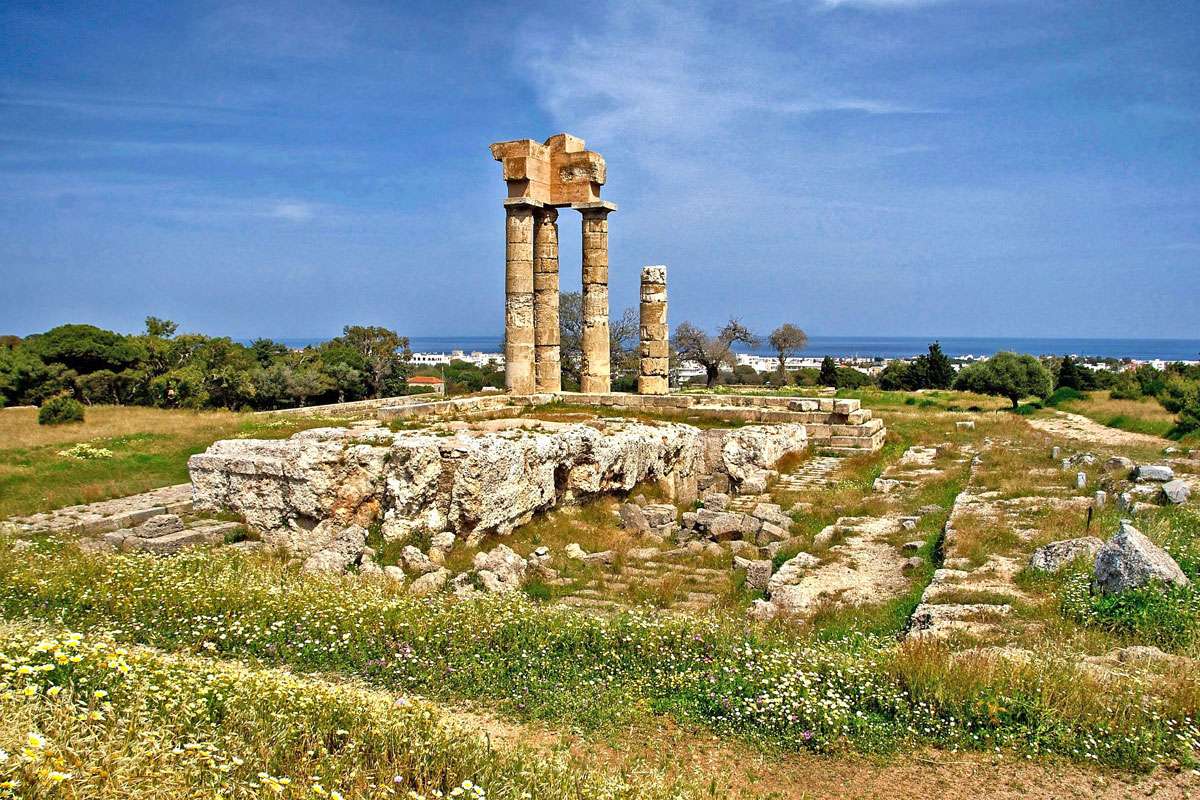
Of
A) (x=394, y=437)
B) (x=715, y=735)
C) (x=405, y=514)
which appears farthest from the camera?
(x=394, y=437)

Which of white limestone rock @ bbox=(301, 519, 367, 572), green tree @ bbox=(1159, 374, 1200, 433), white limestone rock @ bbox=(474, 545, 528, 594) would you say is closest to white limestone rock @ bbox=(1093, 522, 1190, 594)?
white limestone rock @ bbox=(474, 545, 528, 594)

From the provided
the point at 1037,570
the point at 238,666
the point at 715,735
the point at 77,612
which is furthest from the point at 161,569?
the point at 1037,570

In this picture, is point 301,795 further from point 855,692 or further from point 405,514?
point 405,514

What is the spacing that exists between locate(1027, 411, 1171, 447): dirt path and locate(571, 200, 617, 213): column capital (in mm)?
14066

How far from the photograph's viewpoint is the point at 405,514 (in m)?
11.7

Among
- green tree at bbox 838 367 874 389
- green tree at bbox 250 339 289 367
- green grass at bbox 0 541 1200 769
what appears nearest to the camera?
green grass at bbox 0 541 1200 769

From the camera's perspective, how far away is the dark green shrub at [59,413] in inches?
998

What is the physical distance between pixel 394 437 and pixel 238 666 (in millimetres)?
6885

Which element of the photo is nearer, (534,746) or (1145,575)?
(534,746)

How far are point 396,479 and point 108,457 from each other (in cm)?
928

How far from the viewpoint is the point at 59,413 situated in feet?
84.2

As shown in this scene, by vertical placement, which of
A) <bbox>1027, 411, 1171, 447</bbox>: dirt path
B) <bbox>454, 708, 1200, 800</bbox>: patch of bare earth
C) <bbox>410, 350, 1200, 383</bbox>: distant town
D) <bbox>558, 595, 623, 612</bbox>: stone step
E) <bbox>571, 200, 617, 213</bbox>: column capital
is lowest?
<bbox>558, 595, 623, 612</bbox>: stone step

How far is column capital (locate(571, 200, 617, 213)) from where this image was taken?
23.6 metres

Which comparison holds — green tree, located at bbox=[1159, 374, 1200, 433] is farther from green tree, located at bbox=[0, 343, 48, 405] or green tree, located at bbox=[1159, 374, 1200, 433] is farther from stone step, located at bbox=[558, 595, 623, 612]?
green tree, located at bbox=[0, 343, 48, 405]
